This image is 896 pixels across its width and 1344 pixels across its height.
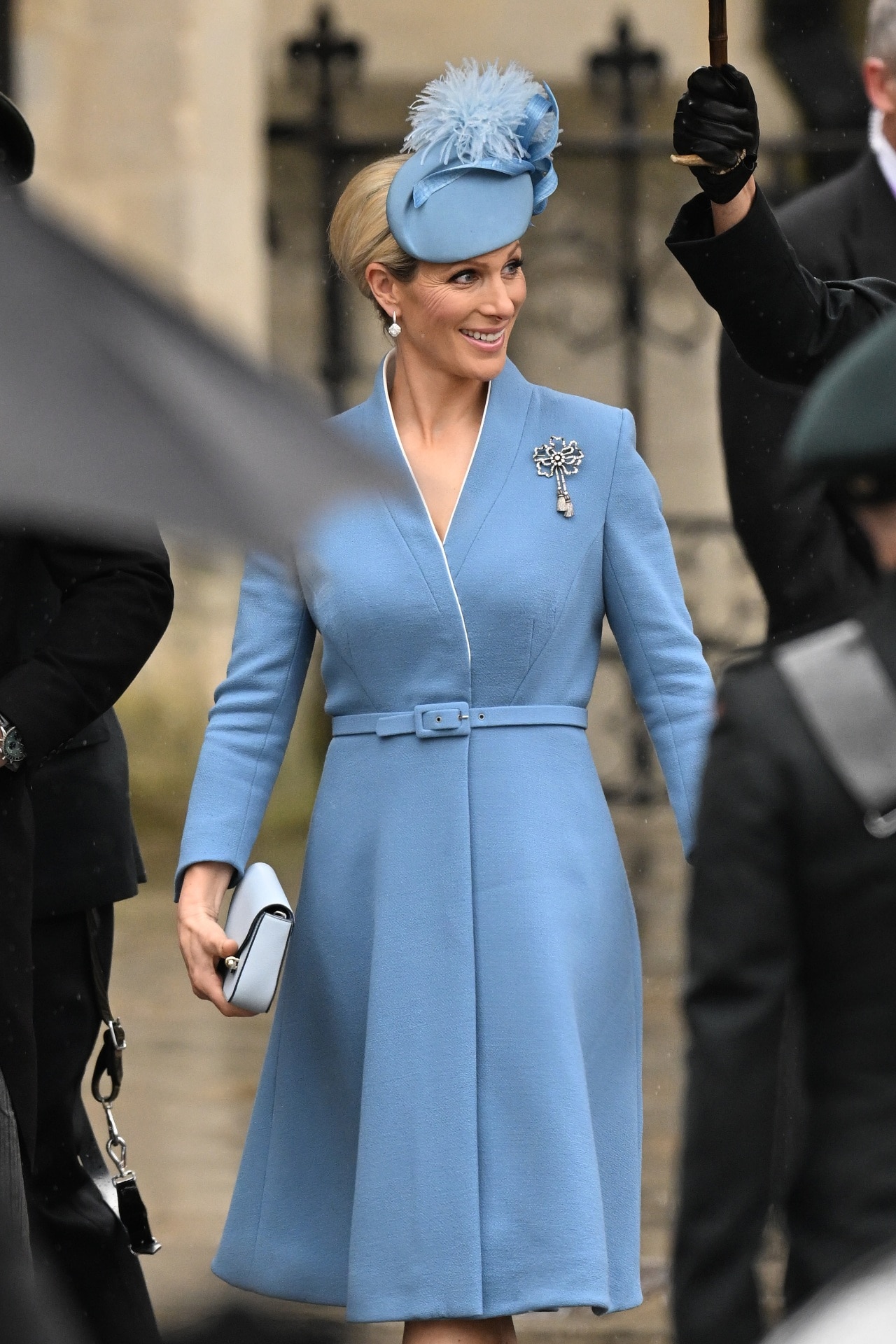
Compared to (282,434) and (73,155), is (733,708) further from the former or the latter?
(73,155)

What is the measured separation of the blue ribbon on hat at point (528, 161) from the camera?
3.58 meters

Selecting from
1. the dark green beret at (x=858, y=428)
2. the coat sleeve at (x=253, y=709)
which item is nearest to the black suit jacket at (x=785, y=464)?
the coat sleeve at (x=253, y=709)

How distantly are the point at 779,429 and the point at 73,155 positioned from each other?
6955 millimetres

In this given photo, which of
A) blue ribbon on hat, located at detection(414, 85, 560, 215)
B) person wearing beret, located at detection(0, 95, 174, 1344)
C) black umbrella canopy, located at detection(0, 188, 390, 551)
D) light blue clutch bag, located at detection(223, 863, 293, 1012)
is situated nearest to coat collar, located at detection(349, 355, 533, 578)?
blue ribbon on hat, located at detection(414, 85, 560, 215)

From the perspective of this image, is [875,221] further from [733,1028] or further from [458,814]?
[733,1028]

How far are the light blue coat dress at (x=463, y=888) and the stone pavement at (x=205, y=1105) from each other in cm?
87

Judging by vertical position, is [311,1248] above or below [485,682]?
below

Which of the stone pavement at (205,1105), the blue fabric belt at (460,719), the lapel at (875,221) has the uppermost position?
the lapel at (875,221)

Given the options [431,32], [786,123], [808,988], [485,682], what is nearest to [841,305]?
[485,682]

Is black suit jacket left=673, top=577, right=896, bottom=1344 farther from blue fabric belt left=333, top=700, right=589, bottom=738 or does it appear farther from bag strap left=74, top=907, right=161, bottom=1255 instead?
bag strap left=74, top=907, right=161, bottom=1255

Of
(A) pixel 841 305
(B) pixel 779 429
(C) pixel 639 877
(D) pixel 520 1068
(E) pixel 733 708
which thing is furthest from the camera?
(C) pixel 639 877

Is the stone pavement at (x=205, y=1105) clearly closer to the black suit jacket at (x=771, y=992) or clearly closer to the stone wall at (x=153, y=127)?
the black suit jacket at (x=771, y=992)

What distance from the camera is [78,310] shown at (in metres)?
1.89

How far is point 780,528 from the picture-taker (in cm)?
408
